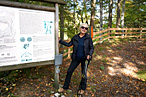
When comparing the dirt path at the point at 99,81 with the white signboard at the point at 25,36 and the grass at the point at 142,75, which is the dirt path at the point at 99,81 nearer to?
the grass at the point at 142,75

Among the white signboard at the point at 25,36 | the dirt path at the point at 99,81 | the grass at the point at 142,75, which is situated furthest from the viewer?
the grass at the point at 142,75

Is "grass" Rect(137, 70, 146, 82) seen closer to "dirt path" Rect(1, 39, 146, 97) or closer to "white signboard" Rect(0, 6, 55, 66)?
"dirt path" Rect(1, 39, 146, 97)

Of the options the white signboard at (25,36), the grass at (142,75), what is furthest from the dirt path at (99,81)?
the white signboard at (25,36)

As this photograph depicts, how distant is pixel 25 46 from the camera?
3189 millimetres

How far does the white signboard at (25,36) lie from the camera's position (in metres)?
2.88

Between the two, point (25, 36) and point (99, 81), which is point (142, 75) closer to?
point (99, 81)

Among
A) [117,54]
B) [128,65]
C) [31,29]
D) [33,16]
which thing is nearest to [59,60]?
[31,29]

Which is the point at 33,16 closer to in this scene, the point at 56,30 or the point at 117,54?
the point at 56,30

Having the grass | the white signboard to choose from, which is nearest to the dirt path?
the grass

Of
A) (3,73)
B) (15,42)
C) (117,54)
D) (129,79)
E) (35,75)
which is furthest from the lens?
(117,54)

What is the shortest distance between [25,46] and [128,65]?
18.9 feet

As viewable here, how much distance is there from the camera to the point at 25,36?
315 cm

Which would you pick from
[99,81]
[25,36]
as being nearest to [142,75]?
[99,81]

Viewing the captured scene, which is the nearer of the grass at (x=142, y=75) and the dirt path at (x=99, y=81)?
the dirt path at (x=99, y=81)
